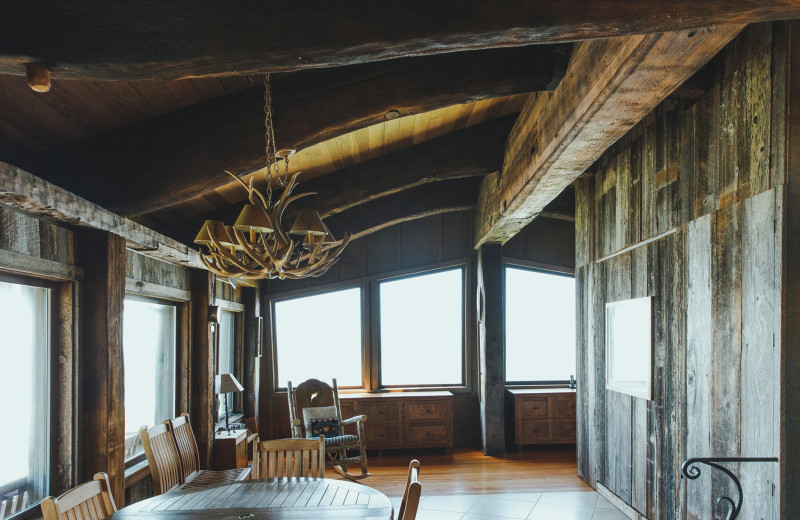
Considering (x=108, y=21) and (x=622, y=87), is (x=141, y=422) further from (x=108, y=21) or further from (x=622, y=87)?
(x=622, y=87)

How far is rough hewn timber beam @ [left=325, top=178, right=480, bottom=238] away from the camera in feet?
21.9

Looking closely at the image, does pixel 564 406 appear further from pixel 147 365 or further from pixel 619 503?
pixel 147 365

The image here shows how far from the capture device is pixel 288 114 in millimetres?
3367

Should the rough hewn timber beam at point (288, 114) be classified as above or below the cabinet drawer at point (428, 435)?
above

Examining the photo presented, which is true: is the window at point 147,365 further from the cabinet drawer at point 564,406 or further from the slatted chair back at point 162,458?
the cabinet drawer at point 564,406

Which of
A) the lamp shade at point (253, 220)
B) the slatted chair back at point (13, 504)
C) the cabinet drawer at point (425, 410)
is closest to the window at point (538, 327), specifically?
the cabinet drawer at point (425, 410)

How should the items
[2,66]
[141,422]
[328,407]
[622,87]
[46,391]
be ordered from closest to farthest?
[2,66]
[622,87]
[46,391]
[141,422]
[328,407]

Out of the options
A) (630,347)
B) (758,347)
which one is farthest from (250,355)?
(758,347)

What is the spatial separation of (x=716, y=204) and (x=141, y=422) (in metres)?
4.48

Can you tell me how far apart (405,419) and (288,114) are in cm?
507

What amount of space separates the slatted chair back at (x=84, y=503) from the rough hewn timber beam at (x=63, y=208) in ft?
4.24

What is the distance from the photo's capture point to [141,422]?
4738 millimetres

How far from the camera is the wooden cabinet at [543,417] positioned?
295 inches

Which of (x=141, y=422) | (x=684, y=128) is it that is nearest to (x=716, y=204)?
(x=684, y=128)
